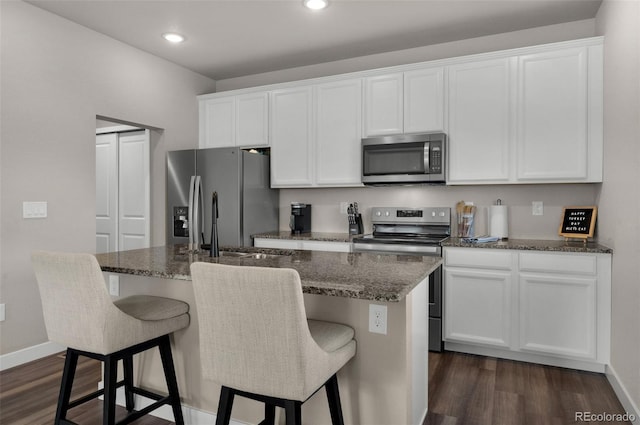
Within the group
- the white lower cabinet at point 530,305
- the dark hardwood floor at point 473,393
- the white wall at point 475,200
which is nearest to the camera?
the dark hardwood floor at point 473,393

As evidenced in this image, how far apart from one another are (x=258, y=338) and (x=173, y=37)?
10.5 feet

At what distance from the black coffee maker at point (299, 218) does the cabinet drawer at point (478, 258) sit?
1.54 m

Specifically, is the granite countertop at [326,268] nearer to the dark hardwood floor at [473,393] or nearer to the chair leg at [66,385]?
the chair leg at [66,385]

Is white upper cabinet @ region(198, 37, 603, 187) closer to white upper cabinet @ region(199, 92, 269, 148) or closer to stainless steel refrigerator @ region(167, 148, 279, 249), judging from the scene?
white upper cabinet @ region(199, 92, 269, 148)

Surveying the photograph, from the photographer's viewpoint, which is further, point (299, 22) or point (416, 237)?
point (416, 237)

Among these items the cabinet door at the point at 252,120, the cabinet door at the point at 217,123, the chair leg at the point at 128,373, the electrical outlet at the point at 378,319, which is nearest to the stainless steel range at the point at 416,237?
the cabinet door at the point at 252,120

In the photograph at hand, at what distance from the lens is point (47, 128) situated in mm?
3248

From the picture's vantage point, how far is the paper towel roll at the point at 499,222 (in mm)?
3525

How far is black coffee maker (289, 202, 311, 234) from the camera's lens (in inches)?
166

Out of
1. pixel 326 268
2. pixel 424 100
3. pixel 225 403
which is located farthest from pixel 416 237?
pixel 225 403

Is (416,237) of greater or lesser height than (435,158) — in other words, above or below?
below

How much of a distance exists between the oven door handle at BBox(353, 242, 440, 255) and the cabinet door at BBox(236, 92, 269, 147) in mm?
1518

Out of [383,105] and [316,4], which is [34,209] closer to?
[316,4]

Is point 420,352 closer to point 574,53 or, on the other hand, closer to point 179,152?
point 574,53
